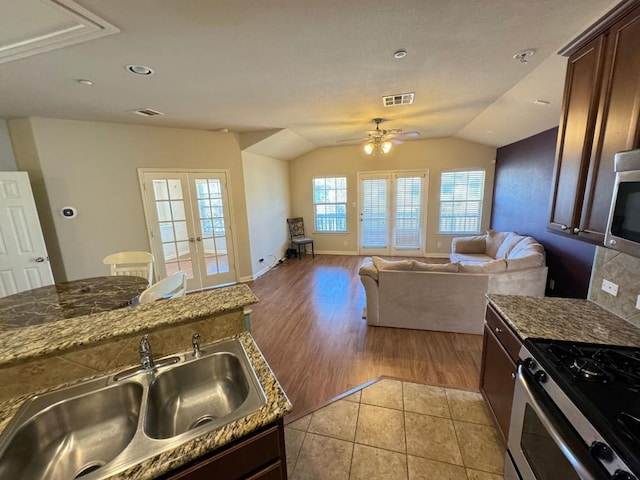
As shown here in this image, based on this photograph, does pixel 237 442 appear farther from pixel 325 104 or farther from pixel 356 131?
pixel 356 131

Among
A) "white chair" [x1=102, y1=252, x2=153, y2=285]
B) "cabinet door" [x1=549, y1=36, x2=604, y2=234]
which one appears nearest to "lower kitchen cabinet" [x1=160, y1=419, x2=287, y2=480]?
"cabinet door" [x1=549, y1=36, x2=604, y2=234]

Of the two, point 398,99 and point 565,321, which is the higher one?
point 398,99

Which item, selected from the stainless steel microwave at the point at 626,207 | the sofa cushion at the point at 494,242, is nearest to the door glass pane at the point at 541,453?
the stainless steel microwave at the point at 626,207

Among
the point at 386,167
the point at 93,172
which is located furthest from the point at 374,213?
the point at 93,172

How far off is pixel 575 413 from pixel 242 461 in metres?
1.24

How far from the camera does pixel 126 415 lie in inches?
41.9

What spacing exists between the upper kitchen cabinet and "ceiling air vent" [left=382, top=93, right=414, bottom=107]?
158 cm

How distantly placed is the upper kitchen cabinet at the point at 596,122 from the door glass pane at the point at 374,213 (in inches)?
180

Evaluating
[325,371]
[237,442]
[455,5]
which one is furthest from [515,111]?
[237,442]

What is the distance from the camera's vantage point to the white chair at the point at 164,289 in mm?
1784

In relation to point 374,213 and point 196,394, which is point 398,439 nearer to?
point 196,394

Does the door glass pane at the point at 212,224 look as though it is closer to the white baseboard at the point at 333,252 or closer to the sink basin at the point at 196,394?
the white baseboard at the point at 333,252

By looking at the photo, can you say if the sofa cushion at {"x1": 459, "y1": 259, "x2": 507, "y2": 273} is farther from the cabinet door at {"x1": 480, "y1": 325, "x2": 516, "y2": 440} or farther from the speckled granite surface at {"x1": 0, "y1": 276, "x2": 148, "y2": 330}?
the speckled granite surface at {"x1": 0, "y1": 276, "x2": 148, "y2": 330}

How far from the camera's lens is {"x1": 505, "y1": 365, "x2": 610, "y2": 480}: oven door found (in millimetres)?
937
